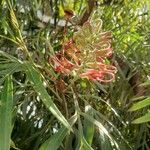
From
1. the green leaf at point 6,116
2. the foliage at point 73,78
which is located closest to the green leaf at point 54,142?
the foliage at point 73,78

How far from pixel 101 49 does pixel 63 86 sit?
0.50 ft

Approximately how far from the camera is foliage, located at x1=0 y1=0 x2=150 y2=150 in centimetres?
90

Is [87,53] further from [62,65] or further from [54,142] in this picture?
[54,142]

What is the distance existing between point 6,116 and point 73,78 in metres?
0.25

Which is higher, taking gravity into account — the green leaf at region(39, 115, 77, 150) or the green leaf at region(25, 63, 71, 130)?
the green leaf at region(25, 63, 71, 130)

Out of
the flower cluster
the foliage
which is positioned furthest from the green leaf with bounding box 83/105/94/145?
the flower cluster

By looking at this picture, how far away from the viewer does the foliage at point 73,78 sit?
2.95 ft

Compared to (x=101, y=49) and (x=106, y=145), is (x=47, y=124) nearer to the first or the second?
(x=106, y=145)

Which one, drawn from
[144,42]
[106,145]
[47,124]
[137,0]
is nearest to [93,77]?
[106,145]

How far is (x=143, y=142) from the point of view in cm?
124

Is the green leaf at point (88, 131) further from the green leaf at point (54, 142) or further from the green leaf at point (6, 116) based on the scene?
the green leaf at point (6, 116)

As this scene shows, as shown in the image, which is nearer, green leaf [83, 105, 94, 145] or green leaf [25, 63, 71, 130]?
green leaf [25, 63, 71, 130]

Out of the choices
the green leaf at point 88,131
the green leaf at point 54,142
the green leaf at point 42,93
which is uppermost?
the green leaf at point 42,93

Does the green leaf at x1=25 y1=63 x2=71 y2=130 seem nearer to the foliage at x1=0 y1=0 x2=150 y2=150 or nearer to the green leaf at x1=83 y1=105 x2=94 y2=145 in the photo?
the foliage at x1=0 y1=0 x2=150 y2=150
